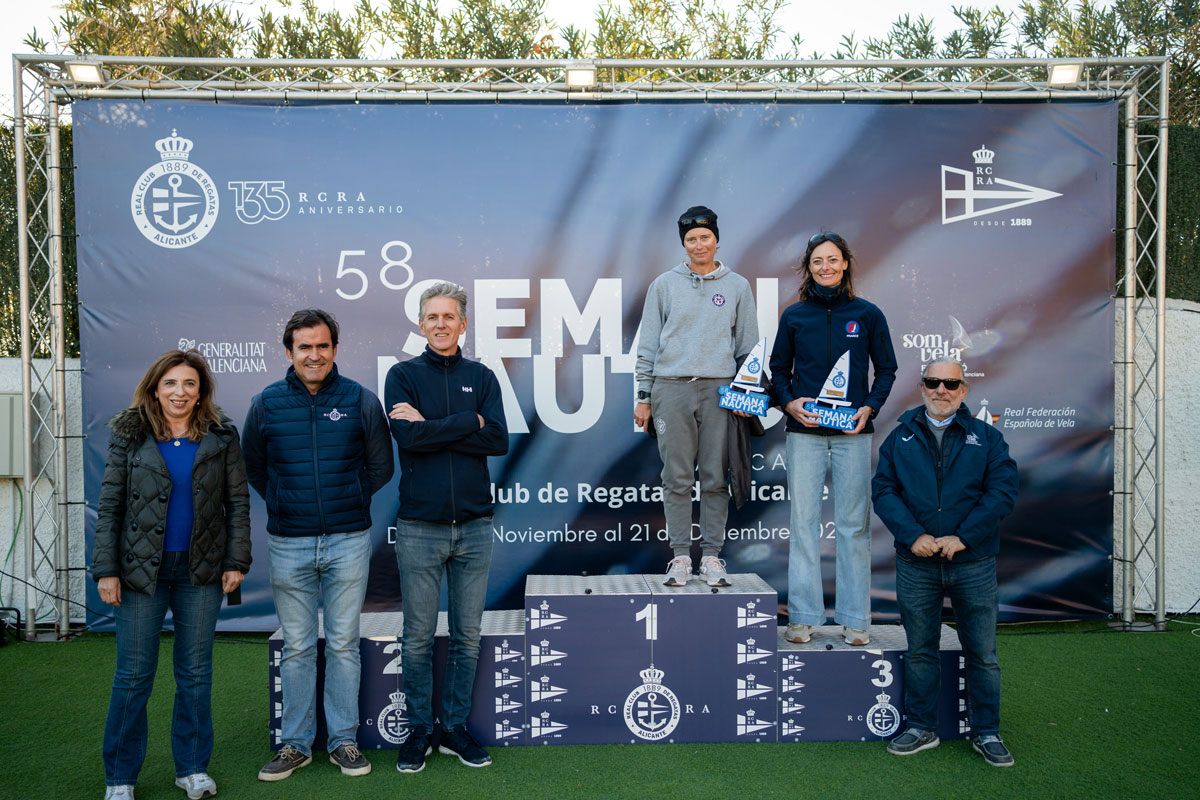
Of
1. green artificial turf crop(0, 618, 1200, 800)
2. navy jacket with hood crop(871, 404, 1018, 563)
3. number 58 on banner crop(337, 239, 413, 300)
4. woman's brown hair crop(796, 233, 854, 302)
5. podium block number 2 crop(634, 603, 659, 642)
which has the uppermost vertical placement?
number 58 on banner crop(337, 239, 413, 300)

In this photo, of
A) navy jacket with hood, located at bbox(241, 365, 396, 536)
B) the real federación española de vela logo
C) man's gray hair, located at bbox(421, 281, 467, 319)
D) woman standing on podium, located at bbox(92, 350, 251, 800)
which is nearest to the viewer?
woman standing on podium, located at bbox(92, 350, 251, 800)

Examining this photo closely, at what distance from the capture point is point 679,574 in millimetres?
3328

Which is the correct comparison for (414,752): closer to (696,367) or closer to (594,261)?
(696,367)

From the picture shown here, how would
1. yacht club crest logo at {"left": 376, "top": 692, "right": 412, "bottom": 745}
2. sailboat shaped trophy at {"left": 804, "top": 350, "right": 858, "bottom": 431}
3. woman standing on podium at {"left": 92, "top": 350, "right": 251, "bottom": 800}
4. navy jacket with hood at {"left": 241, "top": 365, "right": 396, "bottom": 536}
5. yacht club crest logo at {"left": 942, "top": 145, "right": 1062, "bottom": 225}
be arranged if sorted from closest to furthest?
woman standing on podium at {"left": 92, "top": 350, "right": 251, "bottom": 800} → navy jacket with hood at {"left": 241, "top": 365, "right": 396, "bottom": 536} → yacht club crest logo at {"left": 376, "top": 692, "right": 412, "bottom": 745} → sailboat shaped trophy at {"left": 804, "top": 350, "right": 858, "bottom": 431} → yacht club crest logo at {"left": 942, "top": 145, "right": 1062, "bottom": 225}

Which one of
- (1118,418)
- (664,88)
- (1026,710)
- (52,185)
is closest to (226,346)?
(52,185)

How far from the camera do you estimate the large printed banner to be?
15.0 ft

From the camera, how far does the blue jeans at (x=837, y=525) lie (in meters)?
3.31

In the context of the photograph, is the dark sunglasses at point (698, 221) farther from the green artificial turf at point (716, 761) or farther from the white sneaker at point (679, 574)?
the green artificial turf at point (716, 761)

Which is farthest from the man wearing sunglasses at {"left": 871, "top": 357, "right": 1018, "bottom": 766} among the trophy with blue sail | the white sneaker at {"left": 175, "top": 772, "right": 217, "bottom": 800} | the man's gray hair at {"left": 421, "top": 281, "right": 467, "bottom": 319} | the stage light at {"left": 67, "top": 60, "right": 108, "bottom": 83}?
the stage light at {"left": 67, "top": 60, "right": 108, "bottom": 83}

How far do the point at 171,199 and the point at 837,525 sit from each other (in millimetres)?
3966

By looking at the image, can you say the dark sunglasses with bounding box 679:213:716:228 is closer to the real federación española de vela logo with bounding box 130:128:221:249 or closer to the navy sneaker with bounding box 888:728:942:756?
the navy sneaker with bounding box 888:728:942:756

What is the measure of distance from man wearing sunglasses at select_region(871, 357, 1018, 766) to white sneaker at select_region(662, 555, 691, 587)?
2.68 feet

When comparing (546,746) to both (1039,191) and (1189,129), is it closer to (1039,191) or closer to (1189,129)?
(1039,191)

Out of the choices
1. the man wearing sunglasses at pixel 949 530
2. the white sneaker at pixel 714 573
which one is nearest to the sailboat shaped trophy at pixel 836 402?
the man wearing sunglasses at pixel 949 530
